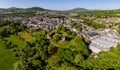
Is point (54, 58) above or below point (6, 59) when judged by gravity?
above

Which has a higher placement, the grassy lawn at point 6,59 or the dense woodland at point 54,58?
the dense woodland at point 54,58

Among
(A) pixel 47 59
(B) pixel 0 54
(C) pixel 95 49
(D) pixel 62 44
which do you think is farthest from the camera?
(D) pixel 62 44

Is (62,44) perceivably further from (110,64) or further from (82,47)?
(110,64)

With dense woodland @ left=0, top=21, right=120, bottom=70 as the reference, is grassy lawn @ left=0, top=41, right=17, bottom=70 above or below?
below

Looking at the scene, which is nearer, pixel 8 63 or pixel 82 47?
pixel 8 63

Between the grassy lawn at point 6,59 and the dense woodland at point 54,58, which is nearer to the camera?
the dense woodland at point 54,58

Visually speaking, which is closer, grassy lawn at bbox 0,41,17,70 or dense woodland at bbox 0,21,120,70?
dense woodland at bbox 0,21,120,70

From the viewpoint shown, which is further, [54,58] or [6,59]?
[6,59]

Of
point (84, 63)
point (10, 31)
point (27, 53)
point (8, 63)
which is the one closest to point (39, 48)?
point (27, 53)
